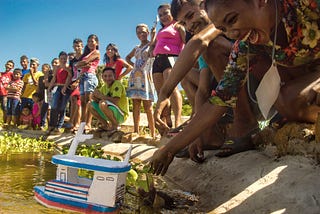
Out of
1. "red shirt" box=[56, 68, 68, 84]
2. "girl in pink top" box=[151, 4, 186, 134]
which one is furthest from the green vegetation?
"red shirt" box=[56, 68, 68, 84]

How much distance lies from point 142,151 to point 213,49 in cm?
190

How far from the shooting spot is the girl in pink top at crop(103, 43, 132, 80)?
719 cm

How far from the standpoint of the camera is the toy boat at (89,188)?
1.96 metres

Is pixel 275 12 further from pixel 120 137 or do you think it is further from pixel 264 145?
pixel 120 137


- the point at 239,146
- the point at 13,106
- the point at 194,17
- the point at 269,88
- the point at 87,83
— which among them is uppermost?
the point at 194,17

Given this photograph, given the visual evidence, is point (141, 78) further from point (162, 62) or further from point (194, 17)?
point (194, 17)

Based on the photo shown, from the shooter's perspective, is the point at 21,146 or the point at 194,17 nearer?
the point at 194,17

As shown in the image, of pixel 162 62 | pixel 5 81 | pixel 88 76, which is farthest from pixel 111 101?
pixel 5 81

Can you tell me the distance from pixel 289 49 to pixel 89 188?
1.34 m

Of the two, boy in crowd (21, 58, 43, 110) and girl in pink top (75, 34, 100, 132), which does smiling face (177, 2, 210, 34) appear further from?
boy in crowd (21, 58, 43, 110)

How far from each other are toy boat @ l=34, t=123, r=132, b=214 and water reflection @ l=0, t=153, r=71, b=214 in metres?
0.08

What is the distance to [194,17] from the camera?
121 inches

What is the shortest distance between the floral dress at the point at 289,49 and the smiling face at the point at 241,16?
183mm

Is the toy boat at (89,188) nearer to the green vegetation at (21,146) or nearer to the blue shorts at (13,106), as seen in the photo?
the green vegetation at (21,146)
